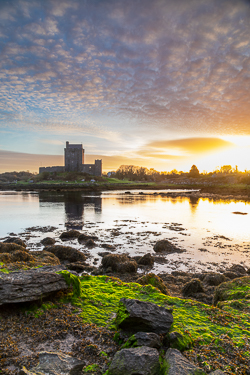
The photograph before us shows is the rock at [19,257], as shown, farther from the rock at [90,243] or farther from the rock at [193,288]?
the rock at [193,288]

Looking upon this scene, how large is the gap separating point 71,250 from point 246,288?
8.82 meters

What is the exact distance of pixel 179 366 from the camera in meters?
3.48

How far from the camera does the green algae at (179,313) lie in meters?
4.60

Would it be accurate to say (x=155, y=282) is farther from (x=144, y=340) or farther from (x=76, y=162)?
(x=76, y=162)

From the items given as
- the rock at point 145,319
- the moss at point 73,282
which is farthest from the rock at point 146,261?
the rock at point 145,319

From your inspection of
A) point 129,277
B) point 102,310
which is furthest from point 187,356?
point 129,277

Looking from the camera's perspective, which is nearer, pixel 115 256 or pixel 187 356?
pixel 187 356

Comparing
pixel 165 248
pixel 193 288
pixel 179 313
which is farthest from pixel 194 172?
pixel 179 313

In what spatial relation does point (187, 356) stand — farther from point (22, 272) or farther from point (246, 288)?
point (22, 272)

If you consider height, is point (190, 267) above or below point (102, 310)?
below

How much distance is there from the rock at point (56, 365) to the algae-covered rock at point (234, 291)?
4805 mm

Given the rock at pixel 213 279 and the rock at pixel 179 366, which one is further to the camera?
the rock at pixel 213 279

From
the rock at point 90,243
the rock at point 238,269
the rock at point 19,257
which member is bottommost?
the rock at point 238,269

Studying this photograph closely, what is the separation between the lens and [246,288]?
22.2 feet
